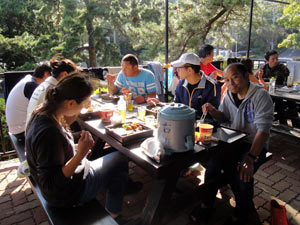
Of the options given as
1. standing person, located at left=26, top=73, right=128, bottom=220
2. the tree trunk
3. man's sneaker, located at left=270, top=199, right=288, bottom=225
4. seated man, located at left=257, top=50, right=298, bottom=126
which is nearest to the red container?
standing person, located at left=26, top=73, right=128, bottom=220

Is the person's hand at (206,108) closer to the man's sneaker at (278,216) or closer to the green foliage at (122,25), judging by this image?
the man's sneaker at (278,216)

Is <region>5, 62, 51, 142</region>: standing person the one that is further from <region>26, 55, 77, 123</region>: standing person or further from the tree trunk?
the tree trunk

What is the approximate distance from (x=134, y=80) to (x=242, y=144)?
1.90 m

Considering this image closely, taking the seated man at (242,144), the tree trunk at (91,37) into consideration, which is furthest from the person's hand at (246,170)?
the tree trunk at (91,37)

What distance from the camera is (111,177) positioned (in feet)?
6.10

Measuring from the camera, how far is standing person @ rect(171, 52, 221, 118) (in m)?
2.45

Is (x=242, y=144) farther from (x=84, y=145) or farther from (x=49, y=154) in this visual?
(x=49, y=154)

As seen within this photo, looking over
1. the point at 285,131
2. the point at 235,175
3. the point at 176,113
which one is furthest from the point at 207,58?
the point at 176,113

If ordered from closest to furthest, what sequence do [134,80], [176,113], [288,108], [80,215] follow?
[176,113] < [80,215] < [134,80] < [288,108]

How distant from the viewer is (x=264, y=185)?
2.68m

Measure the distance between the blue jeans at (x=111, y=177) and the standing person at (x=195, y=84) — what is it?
104 cm

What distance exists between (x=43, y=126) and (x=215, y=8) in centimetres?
811

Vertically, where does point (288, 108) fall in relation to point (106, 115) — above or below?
below

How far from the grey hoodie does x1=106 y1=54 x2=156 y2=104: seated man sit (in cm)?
135
